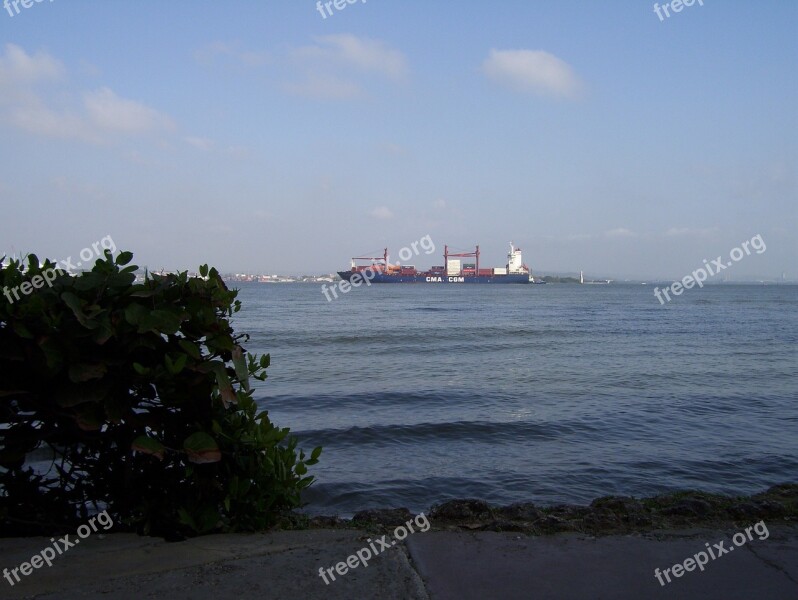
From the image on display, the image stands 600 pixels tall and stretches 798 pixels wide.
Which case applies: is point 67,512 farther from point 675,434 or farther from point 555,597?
point 675,434

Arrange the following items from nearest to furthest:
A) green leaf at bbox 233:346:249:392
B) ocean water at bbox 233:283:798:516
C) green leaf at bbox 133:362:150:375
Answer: green leaf at bbox 133:362:150:375
green leaf at bbox 233:346:249:392
ocean water at bbox 233:283:798:516

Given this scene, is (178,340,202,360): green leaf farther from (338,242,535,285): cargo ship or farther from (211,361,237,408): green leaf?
(338,242,535,285): cargo ship

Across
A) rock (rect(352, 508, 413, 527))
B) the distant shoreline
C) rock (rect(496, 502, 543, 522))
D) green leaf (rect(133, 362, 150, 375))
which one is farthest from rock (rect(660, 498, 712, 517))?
green leaf (rect(133, 362, 150, 375))

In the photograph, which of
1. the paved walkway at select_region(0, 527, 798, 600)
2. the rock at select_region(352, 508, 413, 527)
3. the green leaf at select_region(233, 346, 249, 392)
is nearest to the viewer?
the paved walkway at select_region(0, 527, 798, 600)

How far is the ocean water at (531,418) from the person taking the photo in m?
6.65

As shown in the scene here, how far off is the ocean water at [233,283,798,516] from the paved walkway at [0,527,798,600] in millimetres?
2564

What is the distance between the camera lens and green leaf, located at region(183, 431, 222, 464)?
3.35 metres

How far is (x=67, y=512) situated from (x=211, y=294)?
4.87 ft

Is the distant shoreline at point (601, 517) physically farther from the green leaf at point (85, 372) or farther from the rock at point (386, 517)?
the green leaf at point (85, 372)

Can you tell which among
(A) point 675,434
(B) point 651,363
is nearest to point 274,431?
(A) point 675,434

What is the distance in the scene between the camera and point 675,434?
28.8 feet

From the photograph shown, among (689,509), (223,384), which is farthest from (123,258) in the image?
(689,509)

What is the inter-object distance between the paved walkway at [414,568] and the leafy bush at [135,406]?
0.73 feet

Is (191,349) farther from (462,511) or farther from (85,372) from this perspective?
(462,511)
